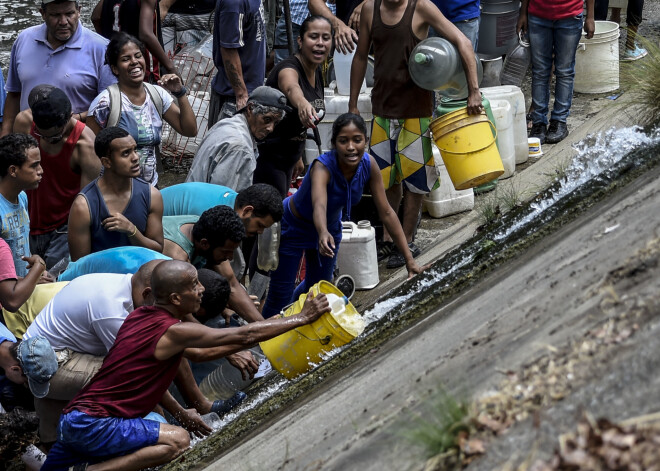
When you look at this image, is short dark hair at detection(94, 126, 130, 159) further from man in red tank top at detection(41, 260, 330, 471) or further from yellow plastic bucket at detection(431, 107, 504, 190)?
yellow plastic bucket at detection(431, 107, 504, 190)

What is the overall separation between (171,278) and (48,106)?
2.02m

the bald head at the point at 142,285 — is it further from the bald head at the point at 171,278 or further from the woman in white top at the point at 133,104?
the woman in white top at the point at 133,104

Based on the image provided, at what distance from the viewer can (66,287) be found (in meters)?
4.96

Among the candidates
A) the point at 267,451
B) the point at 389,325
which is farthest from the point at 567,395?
the point at 389,325

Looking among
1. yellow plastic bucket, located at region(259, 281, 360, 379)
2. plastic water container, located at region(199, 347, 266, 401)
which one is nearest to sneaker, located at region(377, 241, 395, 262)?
plastic water container, located at region(199, 347, 266, 401)

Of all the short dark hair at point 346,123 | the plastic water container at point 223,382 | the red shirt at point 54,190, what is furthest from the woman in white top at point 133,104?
the plastic water container at point 223,382

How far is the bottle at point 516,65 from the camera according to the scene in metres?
10.1

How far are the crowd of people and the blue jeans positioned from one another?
3 cm

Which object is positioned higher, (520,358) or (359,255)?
(520,358)

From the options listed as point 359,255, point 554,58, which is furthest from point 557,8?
point 359,255

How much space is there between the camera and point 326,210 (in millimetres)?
6301

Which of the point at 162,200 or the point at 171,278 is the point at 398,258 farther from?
the point at 171,278

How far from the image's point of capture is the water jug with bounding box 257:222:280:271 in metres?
6.34

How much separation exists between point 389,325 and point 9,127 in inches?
134
